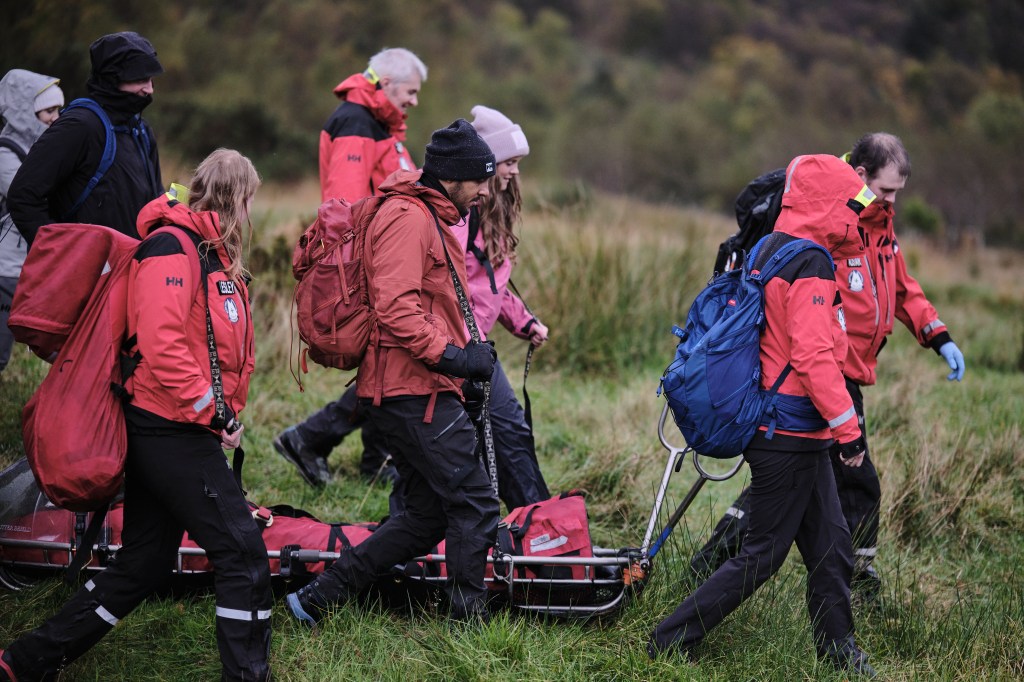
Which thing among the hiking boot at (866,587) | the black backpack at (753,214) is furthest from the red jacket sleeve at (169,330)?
the hiking boot at (866,587)

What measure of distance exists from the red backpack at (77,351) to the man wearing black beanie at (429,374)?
72 cm

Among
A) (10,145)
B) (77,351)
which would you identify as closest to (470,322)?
(77,351)

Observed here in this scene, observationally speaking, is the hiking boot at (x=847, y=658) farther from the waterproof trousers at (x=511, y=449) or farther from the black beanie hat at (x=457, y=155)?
the black beanie hat at (x=457, y=155)

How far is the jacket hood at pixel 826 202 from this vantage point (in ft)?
12.3

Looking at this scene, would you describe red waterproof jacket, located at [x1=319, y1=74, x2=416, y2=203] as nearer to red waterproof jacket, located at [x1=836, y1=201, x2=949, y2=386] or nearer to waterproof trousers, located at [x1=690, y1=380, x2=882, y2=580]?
red waterproof jacket, located at [x1=836, y1=201, x2=949, y2=386]

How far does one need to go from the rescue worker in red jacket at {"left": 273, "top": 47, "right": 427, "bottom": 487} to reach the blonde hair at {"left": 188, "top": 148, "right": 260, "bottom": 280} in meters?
1.81

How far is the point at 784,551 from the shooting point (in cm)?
379

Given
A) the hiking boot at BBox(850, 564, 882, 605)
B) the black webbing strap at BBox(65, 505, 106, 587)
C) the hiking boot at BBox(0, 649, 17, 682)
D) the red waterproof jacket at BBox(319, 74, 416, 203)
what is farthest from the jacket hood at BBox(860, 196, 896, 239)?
the hiking boot at BBox(0, 649, 17, 682)

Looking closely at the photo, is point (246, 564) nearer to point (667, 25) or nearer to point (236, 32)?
point (236, 32)

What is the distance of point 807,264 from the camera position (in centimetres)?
363

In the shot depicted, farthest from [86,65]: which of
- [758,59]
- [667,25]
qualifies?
[667,25]

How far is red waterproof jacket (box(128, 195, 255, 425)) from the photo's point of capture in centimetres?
321

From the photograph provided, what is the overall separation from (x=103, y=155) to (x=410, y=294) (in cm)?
177

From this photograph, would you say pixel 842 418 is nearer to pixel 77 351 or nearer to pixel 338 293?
pixel 338 293
